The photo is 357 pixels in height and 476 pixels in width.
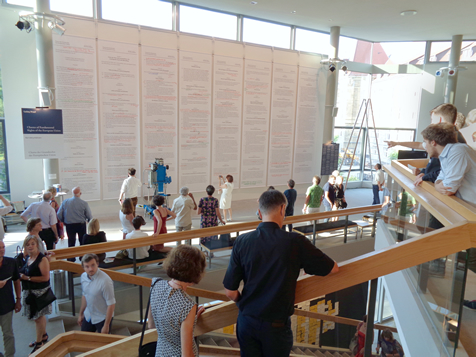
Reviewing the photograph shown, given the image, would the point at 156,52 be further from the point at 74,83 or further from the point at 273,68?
the point at 273,68

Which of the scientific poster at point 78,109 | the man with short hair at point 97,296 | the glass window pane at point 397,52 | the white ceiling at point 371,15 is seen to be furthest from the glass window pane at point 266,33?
the man with short hair at point 97,296

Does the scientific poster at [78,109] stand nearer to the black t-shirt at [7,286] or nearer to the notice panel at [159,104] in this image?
the notice panel at [159,104]

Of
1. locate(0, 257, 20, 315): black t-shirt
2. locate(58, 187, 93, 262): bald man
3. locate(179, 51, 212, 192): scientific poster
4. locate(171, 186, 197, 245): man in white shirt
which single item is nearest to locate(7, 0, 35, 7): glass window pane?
locate(179, 51, 212, 192): scientific poster

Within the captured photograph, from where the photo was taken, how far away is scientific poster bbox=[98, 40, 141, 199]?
8628 millimetres

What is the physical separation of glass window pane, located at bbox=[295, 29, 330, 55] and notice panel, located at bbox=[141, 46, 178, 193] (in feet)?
16.2

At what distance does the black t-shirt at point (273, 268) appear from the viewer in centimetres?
166

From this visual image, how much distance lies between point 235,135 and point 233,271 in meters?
9.11

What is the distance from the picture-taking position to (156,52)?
29.9 ft

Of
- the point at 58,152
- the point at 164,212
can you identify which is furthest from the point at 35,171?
the point at 164,212

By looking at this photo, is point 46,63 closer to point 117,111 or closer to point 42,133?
point 42,133

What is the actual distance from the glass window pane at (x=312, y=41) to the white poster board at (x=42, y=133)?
8181mm

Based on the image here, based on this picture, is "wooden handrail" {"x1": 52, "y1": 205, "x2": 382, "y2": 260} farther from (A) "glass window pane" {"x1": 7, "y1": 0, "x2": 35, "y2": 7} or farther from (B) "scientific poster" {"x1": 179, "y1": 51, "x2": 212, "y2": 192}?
(A) "glass window pane" {"x1": 7, "y1": 0, "x2": 35, "y2": 7}

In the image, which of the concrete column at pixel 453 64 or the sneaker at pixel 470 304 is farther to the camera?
the concrete column at pixel 453 64

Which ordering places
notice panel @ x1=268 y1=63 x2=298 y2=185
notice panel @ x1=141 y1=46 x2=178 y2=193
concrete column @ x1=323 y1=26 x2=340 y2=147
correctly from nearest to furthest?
notice panel @ x1=141 y1=46 x2=178 y2=193 < notice panel @ x1=268 y1=63 x2=298 y2=185 < concrete column @ x1=323 y1=26 x2=340 y2=147
